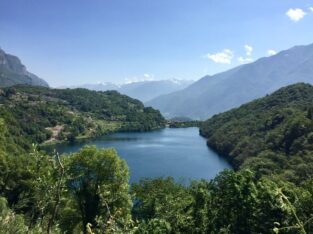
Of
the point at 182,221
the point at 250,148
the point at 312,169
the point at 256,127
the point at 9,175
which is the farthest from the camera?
the point at 256,127

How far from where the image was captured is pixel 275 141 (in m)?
126

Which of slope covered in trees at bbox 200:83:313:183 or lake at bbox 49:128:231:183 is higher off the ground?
slope covered in trees at bbox 200:83:313:183

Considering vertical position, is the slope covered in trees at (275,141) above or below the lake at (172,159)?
above

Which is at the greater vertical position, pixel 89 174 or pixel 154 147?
pixel 89 174

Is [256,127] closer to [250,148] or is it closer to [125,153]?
[250,148]

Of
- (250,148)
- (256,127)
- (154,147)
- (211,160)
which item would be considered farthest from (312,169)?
(154,147)

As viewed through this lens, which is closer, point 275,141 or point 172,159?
point 275,141

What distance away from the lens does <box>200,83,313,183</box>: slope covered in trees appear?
309 ft

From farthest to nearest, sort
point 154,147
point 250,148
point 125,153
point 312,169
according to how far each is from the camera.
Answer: point 154,147, point 125,153, point 250,148, point 312,169

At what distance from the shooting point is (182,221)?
3678cm

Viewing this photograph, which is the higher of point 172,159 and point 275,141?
point 275,141

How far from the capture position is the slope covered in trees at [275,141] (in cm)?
9425

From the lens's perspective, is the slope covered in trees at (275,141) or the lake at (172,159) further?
the lake at (172,159)

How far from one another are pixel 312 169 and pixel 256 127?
8045cm
